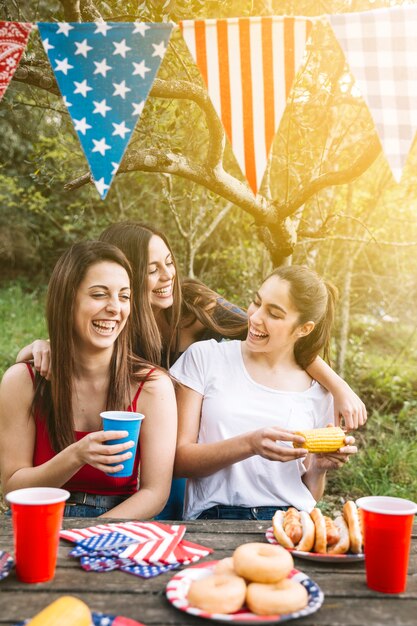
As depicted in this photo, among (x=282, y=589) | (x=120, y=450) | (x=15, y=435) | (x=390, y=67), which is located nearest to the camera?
(x=282, y=589)

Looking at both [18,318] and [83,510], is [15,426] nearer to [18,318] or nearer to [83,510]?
[83,510]

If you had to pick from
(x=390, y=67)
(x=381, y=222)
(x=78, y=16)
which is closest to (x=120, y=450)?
(x=390, y=67)

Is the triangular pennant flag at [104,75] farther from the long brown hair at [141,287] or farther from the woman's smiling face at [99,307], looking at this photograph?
the long brown hair at [141,287]

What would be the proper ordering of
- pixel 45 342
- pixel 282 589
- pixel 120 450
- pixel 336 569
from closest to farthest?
pixel 282 589 < pixel 336 569 < pixel 120 450 < pixel 45 342

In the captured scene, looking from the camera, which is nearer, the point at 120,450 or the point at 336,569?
the point at 336,569

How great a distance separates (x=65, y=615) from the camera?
1.41m

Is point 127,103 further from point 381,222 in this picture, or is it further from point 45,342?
point 381,222

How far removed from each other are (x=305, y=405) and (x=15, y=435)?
1212 millimetres

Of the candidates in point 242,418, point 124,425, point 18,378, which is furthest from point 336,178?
point 124,425

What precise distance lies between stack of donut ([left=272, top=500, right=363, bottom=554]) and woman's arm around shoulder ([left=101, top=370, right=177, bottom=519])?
2.22 ft

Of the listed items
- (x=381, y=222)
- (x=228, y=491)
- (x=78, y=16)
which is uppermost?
(x=78, y=16)

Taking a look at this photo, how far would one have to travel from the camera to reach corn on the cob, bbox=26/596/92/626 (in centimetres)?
139

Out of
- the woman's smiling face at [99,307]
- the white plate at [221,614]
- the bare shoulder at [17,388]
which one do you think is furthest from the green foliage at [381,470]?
the white plate at [221,614]

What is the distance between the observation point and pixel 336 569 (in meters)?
1.85
